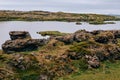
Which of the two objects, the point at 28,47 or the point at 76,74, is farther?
the point at 28,47

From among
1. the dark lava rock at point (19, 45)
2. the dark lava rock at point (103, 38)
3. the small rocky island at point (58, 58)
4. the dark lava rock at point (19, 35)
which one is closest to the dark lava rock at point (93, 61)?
the small rocky island at point (58, 58)

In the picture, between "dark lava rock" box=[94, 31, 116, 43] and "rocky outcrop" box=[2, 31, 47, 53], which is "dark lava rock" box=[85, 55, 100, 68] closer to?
"dark lava rock" box=[94, 31, 116, 43]

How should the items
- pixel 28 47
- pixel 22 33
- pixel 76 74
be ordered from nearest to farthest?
pixel 76 74 < pixel 28 47 < pixel 22 33

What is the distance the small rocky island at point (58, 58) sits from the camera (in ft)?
156

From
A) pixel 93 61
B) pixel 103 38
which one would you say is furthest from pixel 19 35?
pixel 93 61

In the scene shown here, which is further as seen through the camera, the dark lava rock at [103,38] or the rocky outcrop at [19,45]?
the dark lava rock at [103,38]

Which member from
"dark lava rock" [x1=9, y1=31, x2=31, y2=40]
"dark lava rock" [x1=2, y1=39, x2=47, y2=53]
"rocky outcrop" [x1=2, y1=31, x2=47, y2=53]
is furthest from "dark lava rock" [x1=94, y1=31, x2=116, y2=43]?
"dark lava rock" [x1=9, y1=31, x2=31, y2=40]

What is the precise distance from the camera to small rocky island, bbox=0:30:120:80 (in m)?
47.6

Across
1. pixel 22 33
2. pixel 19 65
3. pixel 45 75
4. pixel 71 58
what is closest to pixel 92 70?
pixel 71 58

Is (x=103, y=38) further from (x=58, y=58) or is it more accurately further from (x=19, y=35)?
(x=19, y=35)

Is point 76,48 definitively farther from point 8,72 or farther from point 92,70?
point 8,72

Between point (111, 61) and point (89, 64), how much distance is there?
6427 millimetres

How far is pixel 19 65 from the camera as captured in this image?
48656 millimetres

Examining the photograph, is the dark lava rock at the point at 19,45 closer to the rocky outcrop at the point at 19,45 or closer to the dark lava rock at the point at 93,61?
the rocky outcrop at the point at 19,45
